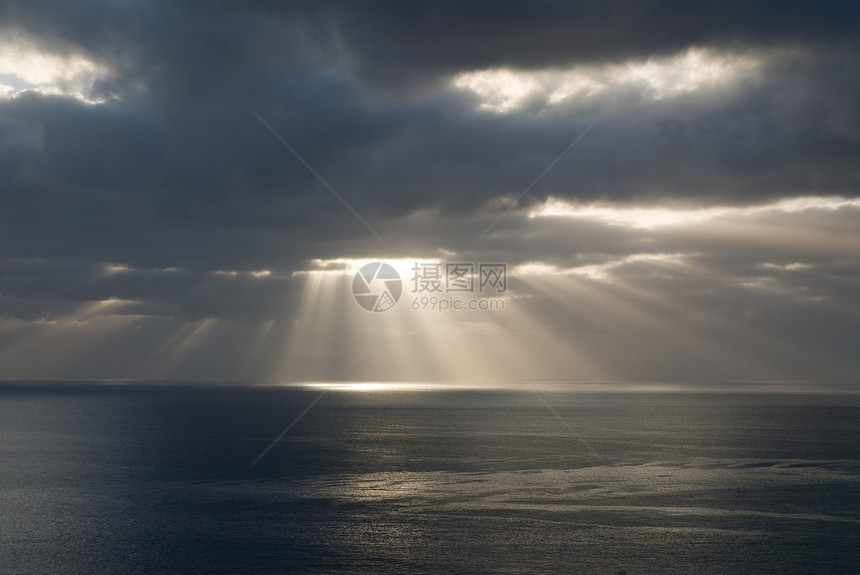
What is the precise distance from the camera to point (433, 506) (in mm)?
58312

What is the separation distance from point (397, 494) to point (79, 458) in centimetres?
4957

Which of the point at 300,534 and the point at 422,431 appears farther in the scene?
the point at 422,431

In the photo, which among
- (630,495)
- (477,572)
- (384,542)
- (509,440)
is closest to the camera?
(477,572)

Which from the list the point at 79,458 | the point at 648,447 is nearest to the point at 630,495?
the point at 648,447

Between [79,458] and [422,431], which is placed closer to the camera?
[79,458]

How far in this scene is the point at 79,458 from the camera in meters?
94.1

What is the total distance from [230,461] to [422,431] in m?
48.4

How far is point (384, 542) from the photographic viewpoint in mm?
47000

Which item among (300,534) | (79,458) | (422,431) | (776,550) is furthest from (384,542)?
(422,431)

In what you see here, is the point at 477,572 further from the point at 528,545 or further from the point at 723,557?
the point at 723,557

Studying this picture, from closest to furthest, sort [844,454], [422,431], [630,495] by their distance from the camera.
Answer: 1. [630,495]
2. [844,454]
3. [422,431]

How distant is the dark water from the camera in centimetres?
4362

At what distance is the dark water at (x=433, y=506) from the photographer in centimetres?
4362

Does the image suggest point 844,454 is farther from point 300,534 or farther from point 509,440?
point 300,534
